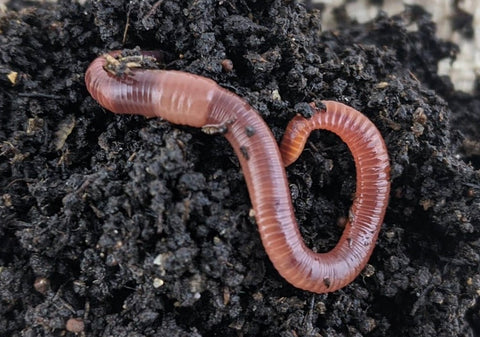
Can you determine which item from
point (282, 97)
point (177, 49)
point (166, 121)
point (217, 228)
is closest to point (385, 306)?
point (217, 228)

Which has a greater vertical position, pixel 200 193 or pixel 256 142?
pixel 256 142

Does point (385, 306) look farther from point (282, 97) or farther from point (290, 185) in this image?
point (282, 97)

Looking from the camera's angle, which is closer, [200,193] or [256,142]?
[200,193]

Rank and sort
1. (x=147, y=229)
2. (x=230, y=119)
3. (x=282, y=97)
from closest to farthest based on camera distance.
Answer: (x=147, y=229) < (x=230, y=119) < (x=282, y=97)

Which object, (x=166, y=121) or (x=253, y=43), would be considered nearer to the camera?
(x=166, y=121)
